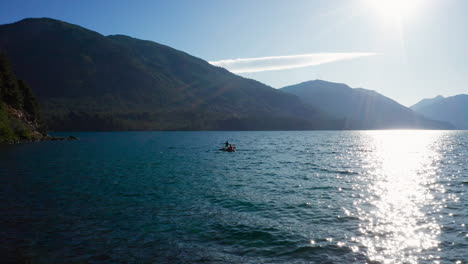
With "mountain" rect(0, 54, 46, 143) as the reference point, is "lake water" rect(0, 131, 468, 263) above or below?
below

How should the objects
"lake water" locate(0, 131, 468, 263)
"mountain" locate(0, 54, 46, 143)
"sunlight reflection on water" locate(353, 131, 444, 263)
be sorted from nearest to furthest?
"lake water" locate(0, 131, 468, 263)
"sunlight reflection on water" locate(353, 131, 444, 263)
"mountain" locate(0, 54, 46, 143)

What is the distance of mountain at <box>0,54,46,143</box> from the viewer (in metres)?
77.4

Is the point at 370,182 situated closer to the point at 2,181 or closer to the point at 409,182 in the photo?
the point at 409,182

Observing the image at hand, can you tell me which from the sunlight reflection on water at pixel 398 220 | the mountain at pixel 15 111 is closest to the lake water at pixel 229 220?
the sunlight reflection on water at pixel 398 220

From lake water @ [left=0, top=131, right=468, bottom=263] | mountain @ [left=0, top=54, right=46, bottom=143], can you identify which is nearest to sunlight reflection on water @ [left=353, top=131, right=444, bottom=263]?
lake water @ [left=0, top=131, right=468, bottom=263]

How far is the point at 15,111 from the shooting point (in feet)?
284

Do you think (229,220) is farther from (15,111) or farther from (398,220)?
(15,111)

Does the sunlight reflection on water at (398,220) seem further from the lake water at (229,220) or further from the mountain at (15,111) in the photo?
the mountain at (15,111)

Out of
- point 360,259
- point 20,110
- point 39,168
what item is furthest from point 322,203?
point 20,110

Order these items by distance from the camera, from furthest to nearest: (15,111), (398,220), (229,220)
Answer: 1. (15,111)
2. (398,220)
3. (229,220)

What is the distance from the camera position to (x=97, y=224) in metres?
17.2

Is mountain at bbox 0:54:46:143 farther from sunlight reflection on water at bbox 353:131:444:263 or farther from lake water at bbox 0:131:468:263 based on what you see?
sunlight reflection on water at bbox 353:131:444:263

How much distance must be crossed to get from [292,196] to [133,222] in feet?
44.2

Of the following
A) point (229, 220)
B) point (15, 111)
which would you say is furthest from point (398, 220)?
point (15, 111)
